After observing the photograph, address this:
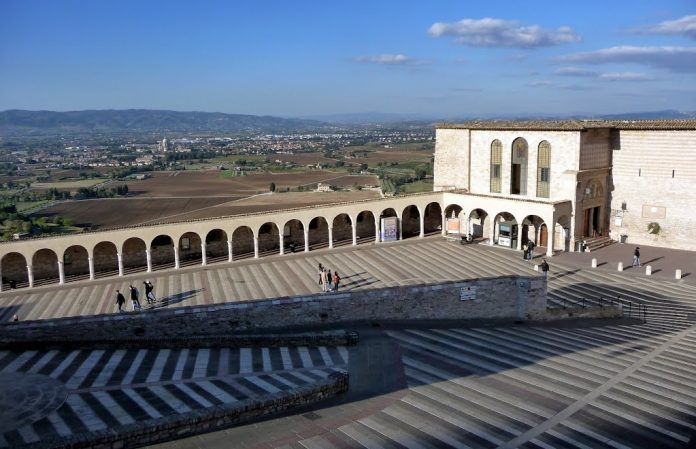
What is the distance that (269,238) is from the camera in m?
36.5

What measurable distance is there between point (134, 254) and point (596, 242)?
2619cm

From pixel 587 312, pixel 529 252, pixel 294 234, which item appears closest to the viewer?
pixel 587 312

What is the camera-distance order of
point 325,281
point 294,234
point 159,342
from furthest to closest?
1. point 294,234
2. point 325,281
3. point 159,342

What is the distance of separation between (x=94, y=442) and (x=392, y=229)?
29131 mm

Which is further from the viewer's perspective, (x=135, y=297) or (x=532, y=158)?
(x=532, y=158)

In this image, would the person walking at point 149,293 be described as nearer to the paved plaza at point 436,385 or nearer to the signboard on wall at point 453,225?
the paved plaza at point 436,385

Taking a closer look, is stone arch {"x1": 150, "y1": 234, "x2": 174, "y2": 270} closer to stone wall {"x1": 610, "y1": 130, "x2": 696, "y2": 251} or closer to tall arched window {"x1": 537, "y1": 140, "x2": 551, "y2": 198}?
tall arched window {"x1": 537, "y1": 140, "x2": 551, "y2": 198}

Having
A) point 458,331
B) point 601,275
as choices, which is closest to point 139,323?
point 458,331

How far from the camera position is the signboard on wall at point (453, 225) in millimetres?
37656

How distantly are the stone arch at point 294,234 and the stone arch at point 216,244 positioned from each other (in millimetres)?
3678

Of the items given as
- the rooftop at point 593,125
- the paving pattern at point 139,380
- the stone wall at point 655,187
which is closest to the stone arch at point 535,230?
the stone wall at point 655,187

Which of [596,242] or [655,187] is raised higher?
[655,187]

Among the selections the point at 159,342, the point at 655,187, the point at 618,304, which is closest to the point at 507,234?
the point at 655,187

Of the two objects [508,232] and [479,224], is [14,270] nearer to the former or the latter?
[479,224]
